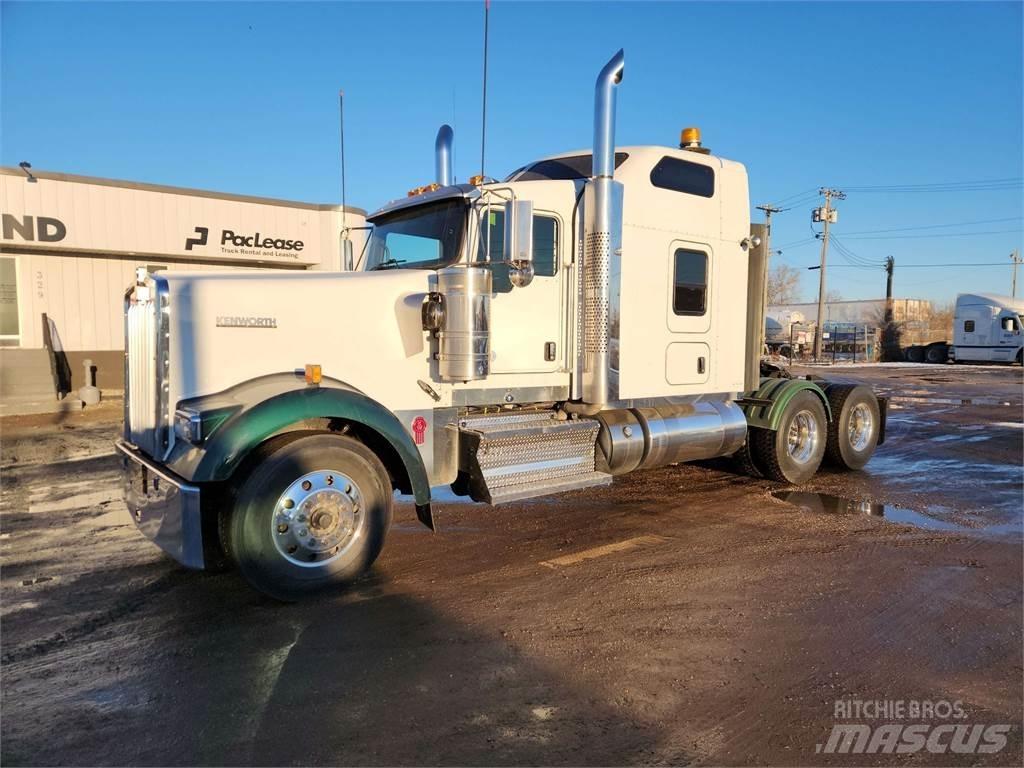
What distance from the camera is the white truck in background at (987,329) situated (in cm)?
3425

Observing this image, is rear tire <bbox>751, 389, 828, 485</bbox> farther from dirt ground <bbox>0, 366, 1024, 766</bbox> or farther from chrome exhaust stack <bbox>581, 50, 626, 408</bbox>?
chrome exhaust stack <bbox>581, 50, 626, 408</bbox>

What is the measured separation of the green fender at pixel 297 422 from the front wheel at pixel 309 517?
148mm

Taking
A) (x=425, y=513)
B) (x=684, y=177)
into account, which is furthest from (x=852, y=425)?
(x=425, y=513)

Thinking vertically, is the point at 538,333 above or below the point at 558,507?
above

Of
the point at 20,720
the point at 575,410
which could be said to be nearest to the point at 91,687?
the point at 20,720

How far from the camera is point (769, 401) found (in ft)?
23.9

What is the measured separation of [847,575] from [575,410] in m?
2.35

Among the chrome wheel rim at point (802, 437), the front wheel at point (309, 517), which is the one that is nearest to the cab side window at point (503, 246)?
the front wheel at point (309, 517)

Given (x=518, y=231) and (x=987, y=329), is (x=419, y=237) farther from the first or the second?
(x=987, y=329)

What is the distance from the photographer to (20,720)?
115 inches

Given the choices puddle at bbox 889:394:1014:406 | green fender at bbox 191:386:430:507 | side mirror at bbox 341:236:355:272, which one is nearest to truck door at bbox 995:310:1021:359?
puddle at bbox 889:394:1014:406

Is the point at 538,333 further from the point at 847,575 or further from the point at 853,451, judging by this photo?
the point at 853,451

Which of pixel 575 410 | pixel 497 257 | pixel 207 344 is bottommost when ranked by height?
pixel 575 410

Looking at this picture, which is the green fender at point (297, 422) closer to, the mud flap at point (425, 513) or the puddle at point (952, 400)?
the mud flap at point (425, 513)
